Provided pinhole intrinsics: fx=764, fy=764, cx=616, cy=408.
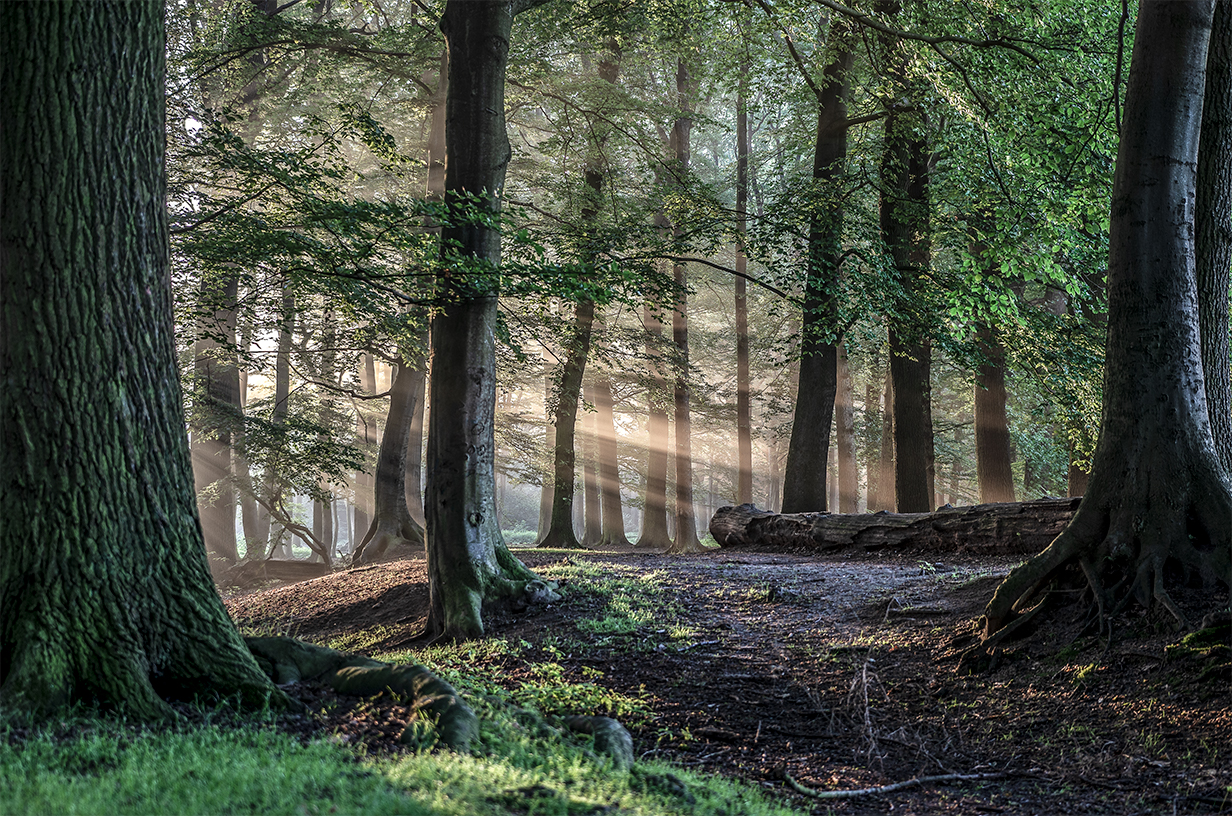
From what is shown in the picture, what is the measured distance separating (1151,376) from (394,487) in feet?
43.9

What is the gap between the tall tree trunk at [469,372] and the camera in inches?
326

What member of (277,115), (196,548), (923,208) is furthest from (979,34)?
(277,115)

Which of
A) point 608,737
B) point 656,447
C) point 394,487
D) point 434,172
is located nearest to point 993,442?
point 434,172

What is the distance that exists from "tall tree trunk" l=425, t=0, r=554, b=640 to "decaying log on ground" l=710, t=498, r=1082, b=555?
19.4ft

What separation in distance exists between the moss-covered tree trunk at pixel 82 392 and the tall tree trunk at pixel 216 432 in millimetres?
9378

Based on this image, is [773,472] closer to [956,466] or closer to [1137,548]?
[956,466]

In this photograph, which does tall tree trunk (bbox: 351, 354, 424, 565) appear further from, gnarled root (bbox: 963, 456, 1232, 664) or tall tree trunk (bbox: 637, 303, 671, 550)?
gnarled root (bbox: 963, 456, 1232, 664)

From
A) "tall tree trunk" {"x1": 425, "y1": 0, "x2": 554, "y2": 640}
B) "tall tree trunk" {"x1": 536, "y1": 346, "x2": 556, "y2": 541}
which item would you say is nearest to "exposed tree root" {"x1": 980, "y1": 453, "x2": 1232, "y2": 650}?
"tall tree trunk" {"x1": 425, "y1": 0, "x2": 554, "y2": 640}

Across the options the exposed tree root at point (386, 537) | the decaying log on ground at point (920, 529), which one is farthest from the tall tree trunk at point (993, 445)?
the exposed tree root at point (386, 537)

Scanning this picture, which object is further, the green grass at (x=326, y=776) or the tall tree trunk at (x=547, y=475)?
the tall tree trunk at (x=547, y=475)

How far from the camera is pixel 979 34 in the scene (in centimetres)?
1034

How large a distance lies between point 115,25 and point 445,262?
3.30m

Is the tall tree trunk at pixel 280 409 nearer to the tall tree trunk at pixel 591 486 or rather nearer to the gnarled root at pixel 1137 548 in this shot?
the gnarled root at pixel 1137 548

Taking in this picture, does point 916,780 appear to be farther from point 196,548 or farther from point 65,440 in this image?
point 65,440
